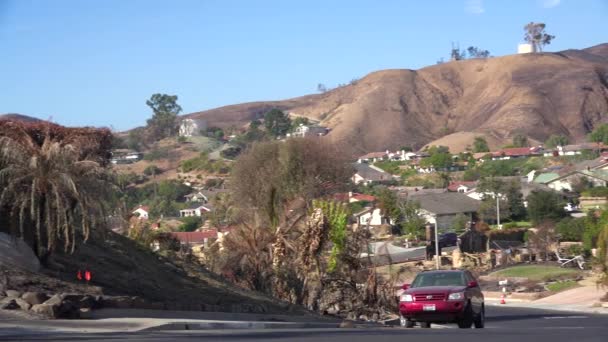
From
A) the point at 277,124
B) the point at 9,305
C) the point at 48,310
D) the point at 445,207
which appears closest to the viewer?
the point at 48,310

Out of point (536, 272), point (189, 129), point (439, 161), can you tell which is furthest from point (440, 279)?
point (189, 129)

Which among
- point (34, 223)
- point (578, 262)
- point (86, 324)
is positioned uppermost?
point (34, 223)

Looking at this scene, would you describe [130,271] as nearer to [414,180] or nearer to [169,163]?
[414,180]

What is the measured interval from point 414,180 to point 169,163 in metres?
33.3

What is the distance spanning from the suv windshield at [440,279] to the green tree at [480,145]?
13971 centimetres

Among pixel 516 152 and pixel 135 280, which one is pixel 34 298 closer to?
pixel 135 280

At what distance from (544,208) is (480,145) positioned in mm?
80928

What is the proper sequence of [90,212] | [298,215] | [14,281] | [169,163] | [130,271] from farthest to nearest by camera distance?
[169,163], [298,215], [130,271], [90,212], [14,281]

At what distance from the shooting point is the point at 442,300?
22797 mm

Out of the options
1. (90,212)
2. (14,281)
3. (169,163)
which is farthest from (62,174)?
(169,163)

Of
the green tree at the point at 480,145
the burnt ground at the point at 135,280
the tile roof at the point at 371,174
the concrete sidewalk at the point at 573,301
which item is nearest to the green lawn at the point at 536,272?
the concrete sidewalk at the point at 573,301

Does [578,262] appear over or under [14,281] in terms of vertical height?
under

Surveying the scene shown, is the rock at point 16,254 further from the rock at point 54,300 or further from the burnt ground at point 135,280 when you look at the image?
the rock at point 54,300

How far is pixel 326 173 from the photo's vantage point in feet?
228
